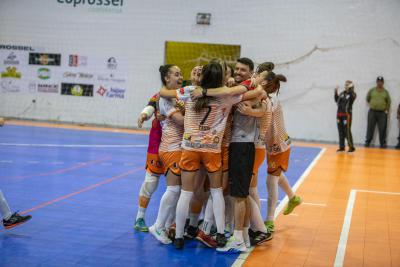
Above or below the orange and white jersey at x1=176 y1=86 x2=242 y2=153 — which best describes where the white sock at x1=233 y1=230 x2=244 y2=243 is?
below

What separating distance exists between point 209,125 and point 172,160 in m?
0.64

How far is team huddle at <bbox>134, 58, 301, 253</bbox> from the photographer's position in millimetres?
5688

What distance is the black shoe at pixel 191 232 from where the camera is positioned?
6268 millimetres

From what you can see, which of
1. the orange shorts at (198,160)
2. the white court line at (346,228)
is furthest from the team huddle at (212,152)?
the white court line at (346,228)

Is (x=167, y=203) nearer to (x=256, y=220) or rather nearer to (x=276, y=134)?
(x=256, y=220)

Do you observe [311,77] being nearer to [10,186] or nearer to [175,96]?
[10,186]

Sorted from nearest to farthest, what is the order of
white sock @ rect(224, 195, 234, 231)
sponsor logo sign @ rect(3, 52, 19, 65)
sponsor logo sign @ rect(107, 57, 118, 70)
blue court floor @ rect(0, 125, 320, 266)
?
1. blue court floor @ rect(0, 125, 320, 266)
2. white sock @ rect(224, 195, 234, 231)
3. sponsor logo sign @ rect(107, 57, 118, 70)
4. sponsor logo sign @ rect(3, 52, 19, 65)

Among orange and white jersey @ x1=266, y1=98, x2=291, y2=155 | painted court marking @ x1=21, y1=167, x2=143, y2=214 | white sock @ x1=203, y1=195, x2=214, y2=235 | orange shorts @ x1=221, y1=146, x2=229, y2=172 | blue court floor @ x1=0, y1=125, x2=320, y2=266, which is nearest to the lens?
blue court floor @ x1=0, y1=125, x2=320, y2=266

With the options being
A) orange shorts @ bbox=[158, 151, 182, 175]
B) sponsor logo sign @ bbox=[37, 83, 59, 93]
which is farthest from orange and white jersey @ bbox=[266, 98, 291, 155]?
sponsor logo sign @ bbox=[37, 83, 59, 93]

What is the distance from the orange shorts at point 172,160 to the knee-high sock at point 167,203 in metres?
0.18

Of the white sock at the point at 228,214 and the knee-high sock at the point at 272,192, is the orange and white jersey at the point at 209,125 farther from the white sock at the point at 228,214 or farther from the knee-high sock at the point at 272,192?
the knee-high sock at the point at 272,192

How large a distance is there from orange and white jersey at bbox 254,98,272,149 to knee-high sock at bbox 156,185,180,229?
0.97 m

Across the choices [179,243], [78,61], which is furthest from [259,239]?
[78,61]

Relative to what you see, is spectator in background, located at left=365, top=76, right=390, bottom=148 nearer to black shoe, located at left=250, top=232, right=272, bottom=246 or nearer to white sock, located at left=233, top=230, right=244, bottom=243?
black shoe, located at left=250, top=232, right=272, bottom=246
